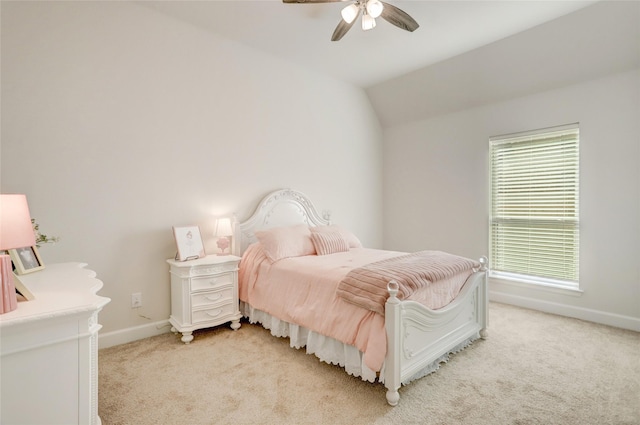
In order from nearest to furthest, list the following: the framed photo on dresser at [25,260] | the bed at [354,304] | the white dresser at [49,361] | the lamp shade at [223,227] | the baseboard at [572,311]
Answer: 1. the white dresser at [49,361]
2. the framed photo on dresser at [25,260]
3. the bed at [354,304]
4. the baseboard at [572,311]
5. the lamp shade at [223,227]

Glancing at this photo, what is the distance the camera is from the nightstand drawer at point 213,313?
2.74m

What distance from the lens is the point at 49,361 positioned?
1187mm

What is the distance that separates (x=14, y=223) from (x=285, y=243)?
1.98 m

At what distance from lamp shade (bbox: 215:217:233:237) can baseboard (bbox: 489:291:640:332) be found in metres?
3.27

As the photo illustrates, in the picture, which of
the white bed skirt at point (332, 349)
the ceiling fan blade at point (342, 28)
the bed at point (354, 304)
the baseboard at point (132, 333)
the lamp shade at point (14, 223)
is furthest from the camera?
the baseboard at point (132, 333)

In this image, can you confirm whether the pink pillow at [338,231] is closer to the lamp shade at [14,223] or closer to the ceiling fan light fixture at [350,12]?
the ceiling fan light fixture at [350,12]

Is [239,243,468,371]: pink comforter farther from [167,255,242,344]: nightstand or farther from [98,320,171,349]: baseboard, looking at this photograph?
[98,320,171,349]: baseboard

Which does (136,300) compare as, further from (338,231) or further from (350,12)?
(350,12)

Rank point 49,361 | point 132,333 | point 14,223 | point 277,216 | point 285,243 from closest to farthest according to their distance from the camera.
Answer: point 49,361 → point 14,223 → point 132,333 → point 285,243 → point 277,216

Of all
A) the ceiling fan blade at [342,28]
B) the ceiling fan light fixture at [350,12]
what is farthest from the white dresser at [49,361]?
the ceiling fan blade at [342,28]

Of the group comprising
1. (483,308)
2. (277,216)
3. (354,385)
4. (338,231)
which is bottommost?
(354,385)

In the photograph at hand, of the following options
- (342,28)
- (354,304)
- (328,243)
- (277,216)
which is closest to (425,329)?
(354,304)

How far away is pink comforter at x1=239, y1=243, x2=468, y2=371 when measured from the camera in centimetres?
198

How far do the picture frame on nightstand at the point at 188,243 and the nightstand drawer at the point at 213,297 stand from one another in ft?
1.17
